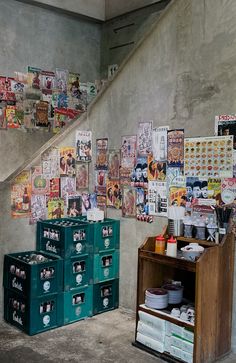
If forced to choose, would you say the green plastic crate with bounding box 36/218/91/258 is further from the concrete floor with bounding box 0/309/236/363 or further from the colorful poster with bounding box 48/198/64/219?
the concrete floor with bounding box 0/309/236/363

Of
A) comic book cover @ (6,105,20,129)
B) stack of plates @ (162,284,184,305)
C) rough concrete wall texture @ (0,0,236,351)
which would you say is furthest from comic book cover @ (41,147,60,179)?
stack of plates @ (162,284,184,305)

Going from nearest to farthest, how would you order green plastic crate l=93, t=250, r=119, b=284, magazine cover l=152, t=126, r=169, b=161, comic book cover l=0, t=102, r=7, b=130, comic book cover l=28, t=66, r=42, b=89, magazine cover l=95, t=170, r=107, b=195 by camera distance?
magazine cover l=152, t=126, r=169, b=161, green plastic crate l=93, t=250, r=119, b=284, magazine cover l=95, t=170, r=107, b=195, comic book cover l=0, t=102, r=7, b=130, comic book cover l=28, t=66, r=42, b=89

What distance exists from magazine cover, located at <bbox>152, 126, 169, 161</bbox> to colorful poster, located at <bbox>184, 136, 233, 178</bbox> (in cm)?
25

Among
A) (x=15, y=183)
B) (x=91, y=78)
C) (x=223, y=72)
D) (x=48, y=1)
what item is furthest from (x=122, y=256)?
(x=48, y=1)

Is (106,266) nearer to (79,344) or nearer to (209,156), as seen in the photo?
(79,344)

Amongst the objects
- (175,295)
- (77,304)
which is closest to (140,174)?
(175,295)

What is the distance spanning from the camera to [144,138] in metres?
4.07

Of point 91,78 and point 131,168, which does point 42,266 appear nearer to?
point 131,168

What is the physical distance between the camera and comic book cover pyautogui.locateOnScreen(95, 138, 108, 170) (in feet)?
14.6

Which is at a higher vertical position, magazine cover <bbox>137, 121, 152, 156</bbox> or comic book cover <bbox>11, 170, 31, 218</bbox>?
magazine cover <bbox>137, 121, 152, 156</bbox>

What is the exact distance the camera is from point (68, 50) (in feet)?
19.3

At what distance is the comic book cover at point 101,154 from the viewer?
14.6ft

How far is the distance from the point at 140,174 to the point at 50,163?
0.95 m

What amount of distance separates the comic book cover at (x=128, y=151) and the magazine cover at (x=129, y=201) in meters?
0.24
